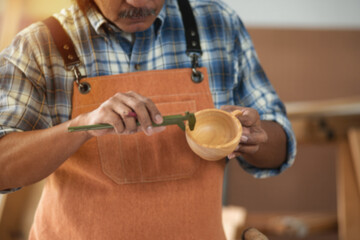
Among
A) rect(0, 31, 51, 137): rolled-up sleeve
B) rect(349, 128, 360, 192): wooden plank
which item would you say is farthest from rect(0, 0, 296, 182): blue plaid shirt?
rect(349, 128, 360, 192): wooden plank

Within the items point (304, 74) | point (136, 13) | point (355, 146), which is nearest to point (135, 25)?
point (136, 13)

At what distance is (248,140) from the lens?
0.93 metres

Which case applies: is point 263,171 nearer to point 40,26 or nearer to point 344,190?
point 40,26

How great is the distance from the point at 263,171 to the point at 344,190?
804mm

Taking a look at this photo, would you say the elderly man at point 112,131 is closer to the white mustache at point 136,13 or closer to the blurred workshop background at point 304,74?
the white mustache at point 136,13

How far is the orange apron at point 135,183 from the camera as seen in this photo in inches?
37.5

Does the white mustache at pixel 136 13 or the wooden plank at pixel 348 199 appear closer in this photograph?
the white mustache at pixel 136 13

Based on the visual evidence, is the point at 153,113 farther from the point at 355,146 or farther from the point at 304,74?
the point at 304,74

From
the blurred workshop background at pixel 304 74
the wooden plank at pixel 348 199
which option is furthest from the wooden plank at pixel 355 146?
the blurred workshop background at pixel 304 74

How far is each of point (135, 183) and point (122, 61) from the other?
12.4 inches

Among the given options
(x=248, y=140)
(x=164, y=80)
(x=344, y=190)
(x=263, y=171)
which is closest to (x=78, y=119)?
(x=164, y=80)

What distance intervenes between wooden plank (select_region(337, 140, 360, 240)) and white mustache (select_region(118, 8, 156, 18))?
1179mm

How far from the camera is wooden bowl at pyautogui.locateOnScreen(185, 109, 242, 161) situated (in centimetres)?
85

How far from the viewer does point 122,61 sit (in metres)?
1.04
